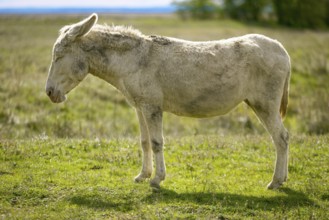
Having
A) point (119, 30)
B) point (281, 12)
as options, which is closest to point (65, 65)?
point (119, 30)

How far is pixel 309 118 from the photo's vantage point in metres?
17.8

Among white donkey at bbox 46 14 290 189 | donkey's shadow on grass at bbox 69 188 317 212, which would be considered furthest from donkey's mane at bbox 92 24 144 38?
donkey's shadow on grass at bbox 69 188 317 212

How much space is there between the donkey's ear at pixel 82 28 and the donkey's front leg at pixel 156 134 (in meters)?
1.83

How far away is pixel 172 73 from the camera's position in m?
9.12

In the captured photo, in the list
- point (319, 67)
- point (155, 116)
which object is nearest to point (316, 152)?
point (155, 116)

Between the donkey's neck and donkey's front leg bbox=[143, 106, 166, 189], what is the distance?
0.86m

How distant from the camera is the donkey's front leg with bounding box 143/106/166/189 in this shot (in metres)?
8.92

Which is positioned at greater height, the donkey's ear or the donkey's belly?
the donkey's ear

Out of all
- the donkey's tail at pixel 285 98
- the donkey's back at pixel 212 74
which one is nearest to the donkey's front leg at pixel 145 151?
the donkey's back at pixel 212 74

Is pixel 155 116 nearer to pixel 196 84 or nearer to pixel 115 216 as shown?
pixel 196 84

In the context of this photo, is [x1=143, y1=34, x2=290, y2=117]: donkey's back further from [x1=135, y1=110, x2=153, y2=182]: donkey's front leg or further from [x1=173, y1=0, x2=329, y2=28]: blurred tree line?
[x1=173, y1=0, x2=329, y2=28]: blurred tree line

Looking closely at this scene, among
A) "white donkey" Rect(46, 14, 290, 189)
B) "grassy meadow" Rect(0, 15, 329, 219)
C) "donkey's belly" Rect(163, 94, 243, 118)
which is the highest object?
"white donkey" Rect(46, 14, 290, 189)

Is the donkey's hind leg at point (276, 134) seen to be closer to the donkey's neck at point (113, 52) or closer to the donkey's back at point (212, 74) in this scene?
the donkey's back at point (212, 74)

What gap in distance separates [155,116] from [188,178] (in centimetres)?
170
